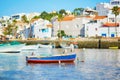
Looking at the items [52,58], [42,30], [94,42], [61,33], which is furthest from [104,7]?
[52,58]

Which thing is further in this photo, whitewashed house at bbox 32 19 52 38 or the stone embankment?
whitewashed house at bbox 32 19 52 38

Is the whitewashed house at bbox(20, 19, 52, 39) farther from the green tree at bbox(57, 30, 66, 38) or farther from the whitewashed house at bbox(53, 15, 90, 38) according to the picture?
the green tree at bbox(57, 30, 66, 38)

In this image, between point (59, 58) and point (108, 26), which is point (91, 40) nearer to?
point (108, 26)

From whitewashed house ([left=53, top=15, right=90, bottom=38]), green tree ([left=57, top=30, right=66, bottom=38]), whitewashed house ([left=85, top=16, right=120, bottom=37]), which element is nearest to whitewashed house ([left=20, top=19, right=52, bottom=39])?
whitewashed house ([left=53, top=15, right=90, bottom=38])

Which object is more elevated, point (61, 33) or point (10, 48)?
point (61, 33)

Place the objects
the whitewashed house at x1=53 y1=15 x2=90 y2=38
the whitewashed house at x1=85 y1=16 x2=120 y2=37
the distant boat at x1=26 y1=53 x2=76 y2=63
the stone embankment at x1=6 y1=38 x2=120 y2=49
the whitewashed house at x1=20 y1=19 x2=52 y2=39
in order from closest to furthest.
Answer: the distant boat at x1=26 y1=53 x2=76 y2=63 < the stone embankment at x1=6 y1=38 x2=120 y2=49 < the whitewashed house at x1=85 y1=16 x2=120 y2=37 < the whitewashed house at x1=53 y1=15 x2=90 y2=38 < the whitewashed house at x1=20 y1=19 x2=52 y2=39

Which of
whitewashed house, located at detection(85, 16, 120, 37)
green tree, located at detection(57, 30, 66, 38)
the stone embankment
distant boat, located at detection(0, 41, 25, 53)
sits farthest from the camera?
green tree, located at detection(57, 30, 66, 38)

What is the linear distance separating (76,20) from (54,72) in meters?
80.7

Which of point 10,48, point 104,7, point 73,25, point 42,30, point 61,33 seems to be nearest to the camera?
point 10,48

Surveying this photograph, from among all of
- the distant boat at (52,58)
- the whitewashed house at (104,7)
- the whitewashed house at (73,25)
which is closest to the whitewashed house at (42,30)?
the whitewashed house at (73,25)

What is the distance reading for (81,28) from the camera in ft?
389

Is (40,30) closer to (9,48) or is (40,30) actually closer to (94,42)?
(94,42)

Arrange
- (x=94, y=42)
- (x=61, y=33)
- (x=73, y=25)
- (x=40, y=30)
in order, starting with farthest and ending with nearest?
(x=40, y=30)
(x=61, y=33)
(x=73, y=25)
(x=94, y=42)

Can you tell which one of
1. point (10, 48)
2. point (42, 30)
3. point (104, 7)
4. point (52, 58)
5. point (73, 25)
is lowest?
point (52, 58)
